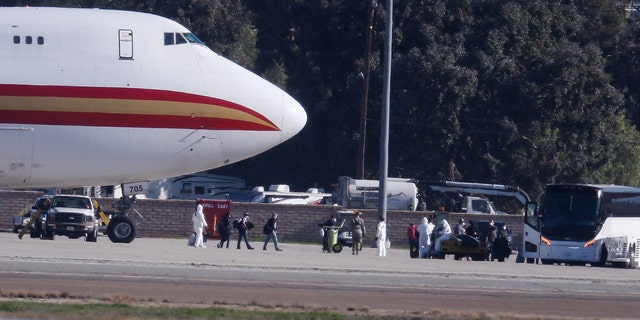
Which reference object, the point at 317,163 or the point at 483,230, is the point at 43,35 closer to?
the point at 483,230

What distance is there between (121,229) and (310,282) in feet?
20.2

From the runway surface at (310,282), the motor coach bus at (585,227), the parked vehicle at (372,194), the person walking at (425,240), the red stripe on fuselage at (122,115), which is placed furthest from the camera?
the parked vehicle at (372,194)

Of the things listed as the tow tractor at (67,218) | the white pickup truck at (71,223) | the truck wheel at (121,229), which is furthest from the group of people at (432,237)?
the truck wheel at (121,229)

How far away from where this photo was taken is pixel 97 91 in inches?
877

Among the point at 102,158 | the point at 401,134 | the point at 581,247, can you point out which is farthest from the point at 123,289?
the point at 401,134

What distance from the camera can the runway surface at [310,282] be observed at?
722 inches

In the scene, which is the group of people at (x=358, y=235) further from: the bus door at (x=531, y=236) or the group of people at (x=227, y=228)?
the bus door at (x=531, y=236)

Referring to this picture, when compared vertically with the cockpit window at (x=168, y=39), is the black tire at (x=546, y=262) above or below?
below

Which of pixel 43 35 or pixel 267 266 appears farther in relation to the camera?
pixel 267 266

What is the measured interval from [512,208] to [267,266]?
1383 inches

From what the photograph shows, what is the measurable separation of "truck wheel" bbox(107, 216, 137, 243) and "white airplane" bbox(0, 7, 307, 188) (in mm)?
2791

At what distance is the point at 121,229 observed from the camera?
2652cm

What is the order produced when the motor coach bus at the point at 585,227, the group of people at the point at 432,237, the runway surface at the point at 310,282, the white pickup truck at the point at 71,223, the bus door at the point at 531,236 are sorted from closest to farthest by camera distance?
the runway surface at the point at 310,282, the white pickup truck at the point at 71,223, the motor coach bus at the point at 585,227, the group of people at the point at 432,237, the bus door at the point at 531,236

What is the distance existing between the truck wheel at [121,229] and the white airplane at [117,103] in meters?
2.79
